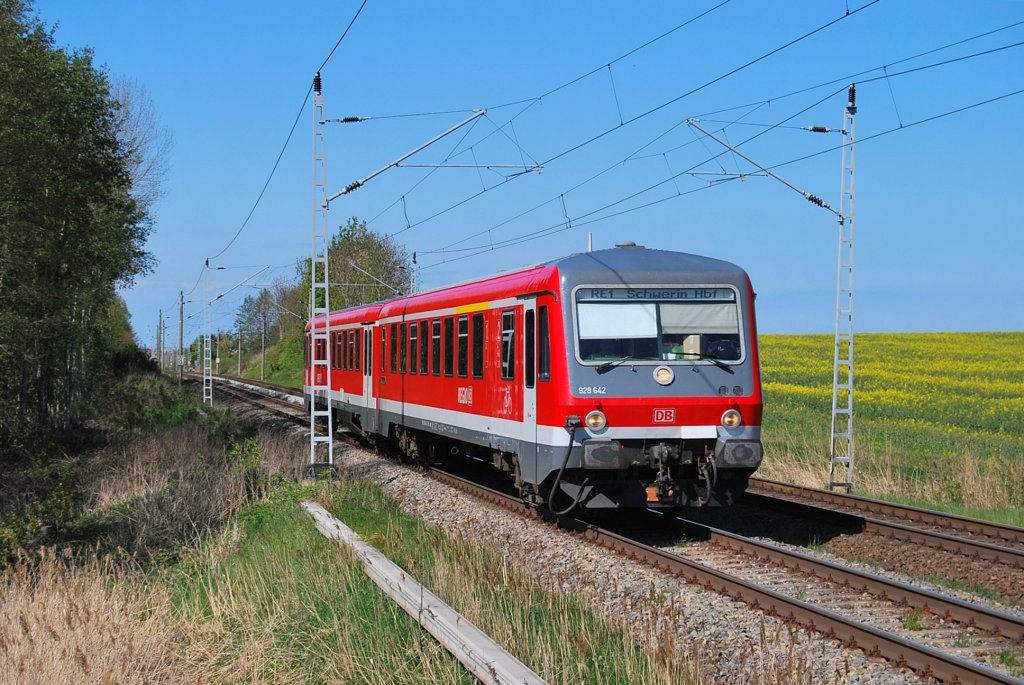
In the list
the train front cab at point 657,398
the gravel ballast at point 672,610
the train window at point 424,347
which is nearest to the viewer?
the gravel ballast at point 672,610

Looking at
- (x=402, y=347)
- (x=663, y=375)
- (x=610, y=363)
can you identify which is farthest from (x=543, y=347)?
(x=402, y=347)

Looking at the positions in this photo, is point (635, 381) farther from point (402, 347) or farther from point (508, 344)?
point (402, 347)

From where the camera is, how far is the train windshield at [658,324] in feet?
40.3

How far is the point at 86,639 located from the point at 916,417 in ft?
94.3

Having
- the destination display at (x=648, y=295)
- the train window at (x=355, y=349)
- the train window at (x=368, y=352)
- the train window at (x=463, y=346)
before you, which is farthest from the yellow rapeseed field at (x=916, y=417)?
the train window at (x=355, y=349)

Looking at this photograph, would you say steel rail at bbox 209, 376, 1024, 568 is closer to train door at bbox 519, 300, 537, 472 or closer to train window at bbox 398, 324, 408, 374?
train door at bbox 519, 300, 537, 472

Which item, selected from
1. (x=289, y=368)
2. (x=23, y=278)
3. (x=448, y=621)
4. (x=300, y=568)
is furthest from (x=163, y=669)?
(x=289, y=368)

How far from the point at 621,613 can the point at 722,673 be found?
1.70m

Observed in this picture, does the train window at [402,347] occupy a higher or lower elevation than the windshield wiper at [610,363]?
higher

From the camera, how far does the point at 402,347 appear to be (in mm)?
20500

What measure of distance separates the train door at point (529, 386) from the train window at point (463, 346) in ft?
8.74

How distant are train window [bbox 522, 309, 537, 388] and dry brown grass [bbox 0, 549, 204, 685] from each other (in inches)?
201

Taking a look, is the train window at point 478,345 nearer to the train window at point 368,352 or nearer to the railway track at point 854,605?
the railway track at point 854,605

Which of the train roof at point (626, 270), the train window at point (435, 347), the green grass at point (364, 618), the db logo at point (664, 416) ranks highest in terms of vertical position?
the train roof at point (626, 270)
